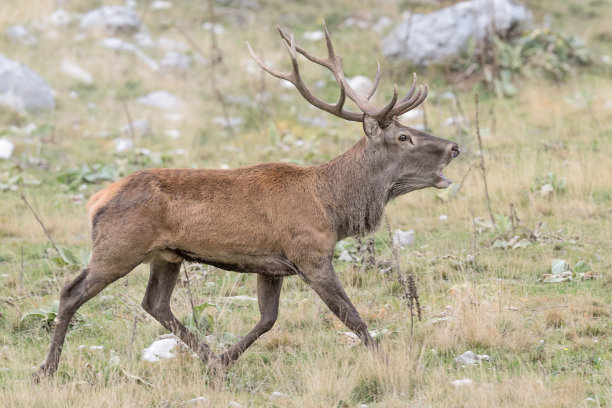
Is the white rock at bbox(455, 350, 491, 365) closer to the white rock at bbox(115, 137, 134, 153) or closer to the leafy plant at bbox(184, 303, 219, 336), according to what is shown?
the leafy plant at bbox(184, 303, 219, 336)

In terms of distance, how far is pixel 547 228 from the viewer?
28.6 ft

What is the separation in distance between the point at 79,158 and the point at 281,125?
3233mm

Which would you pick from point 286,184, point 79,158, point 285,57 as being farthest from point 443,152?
point 285,57

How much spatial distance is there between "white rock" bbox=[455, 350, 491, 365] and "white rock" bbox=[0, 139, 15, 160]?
855 centimetres

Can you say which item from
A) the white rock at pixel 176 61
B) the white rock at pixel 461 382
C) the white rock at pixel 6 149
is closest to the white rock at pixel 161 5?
the white rock at pixel 176 61

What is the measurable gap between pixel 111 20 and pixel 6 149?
20.7ft

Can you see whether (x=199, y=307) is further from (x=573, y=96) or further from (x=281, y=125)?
(x=573, y=96)

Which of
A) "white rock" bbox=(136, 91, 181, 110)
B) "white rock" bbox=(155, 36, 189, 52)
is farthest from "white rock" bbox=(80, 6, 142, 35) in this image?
"white rock" bbox=(136, 91, 181, 110)

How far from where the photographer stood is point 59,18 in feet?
59.1

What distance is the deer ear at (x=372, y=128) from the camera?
244 inches

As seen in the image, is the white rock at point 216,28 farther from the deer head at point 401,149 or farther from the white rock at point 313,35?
the deer head at point 401,149

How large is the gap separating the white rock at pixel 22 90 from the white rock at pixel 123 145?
2.04m

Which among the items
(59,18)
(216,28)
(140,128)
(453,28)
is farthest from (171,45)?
(453,28)

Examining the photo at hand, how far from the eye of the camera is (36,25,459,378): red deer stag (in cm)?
565
